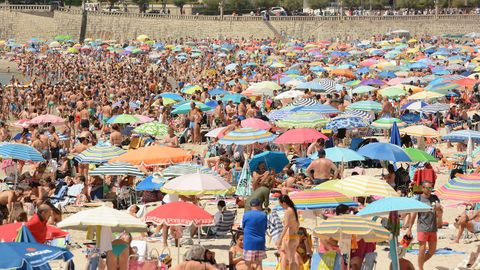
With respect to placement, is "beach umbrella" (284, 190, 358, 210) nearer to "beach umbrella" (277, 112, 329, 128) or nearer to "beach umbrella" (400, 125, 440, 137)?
"beach umbrella" (400, 125, 440, 137)

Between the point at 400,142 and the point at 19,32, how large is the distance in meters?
64.6

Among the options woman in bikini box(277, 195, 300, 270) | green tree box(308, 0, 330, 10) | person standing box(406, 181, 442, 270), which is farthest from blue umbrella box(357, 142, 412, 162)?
green tree box(308, 0, 330, 10)

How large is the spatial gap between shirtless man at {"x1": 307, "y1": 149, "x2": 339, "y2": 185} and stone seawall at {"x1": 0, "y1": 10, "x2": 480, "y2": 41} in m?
51.5

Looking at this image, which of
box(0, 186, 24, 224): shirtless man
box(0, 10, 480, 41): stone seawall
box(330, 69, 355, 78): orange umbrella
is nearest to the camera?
box(0, 186, 24, 224): shirtless man

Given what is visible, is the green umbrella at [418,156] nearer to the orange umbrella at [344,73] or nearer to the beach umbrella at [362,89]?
the beach umbrella at [362,89]

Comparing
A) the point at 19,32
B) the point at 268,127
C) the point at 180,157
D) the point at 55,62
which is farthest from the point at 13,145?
the point at 19,32

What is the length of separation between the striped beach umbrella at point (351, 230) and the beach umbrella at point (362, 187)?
7.18 feet

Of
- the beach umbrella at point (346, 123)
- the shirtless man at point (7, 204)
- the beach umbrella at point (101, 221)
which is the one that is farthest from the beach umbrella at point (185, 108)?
the beach umbrella at point (101, 221)

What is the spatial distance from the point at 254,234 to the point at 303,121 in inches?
320

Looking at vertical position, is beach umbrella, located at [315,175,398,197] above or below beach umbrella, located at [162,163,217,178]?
above

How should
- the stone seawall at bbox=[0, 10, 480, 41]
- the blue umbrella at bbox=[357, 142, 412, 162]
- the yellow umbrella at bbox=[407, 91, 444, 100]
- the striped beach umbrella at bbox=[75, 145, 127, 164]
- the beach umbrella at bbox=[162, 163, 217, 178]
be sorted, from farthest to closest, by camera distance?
1. the stone seawall at bbox=[0, 10, 480, 41]
2. the yellow umbrella at bbox=[407, 91, 444, 100]
3. the striped beach umbrella at bbox=[75, 145, 127, 164]
4. the blue umbrella at bbox=[357, 142, 412, 162]
5. the beach umbrella at bbox=[162, 163, 217, 178]

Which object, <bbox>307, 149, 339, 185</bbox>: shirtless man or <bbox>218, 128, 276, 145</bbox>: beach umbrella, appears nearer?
<bbox>307, 149, 339, 185</bbox>: shirtless man

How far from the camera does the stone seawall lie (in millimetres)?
65250

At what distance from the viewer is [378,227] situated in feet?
31.6
